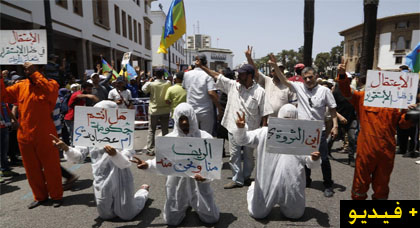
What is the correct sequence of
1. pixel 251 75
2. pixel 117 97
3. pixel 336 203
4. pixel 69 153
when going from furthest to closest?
1. pixel 117 97
2. pixel 251 75
3. pixel 336 203
4. pixel 69 153

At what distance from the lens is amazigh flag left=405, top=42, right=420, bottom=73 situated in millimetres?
6867

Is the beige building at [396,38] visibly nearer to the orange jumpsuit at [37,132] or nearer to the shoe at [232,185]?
the shoe at [232,185]

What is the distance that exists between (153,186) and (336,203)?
277 centimetres

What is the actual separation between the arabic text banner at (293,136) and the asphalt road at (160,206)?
932mm

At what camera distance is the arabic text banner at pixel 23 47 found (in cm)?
378

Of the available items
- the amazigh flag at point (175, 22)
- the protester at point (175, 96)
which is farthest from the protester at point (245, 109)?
the amazigh flag at point (175, 22)

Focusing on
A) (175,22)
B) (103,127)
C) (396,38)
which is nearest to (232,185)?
(103,127)

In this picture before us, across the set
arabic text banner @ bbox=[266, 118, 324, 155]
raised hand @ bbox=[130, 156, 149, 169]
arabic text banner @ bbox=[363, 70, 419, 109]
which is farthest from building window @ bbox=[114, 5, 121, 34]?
arabic text banner @ bbox=[363, 70, 419, 109]

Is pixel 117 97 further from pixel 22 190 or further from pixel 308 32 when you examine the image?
pixel 308 32

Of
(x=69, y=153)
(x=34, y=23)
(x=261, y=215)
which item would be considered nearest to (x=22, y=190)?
(x=69, y=153)

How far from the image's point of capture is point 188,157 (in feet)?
9.54

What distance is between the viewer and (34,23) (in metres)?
11.9

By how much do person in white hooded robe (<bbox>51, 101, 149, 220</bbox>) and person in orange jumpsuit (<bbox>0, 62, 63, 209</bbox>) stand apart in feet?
2.25

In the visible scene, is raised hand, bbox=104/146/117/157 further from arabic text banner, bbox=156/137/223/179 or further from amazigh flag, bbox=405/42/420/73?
amazigh flag, bbox=405/42/420/73
